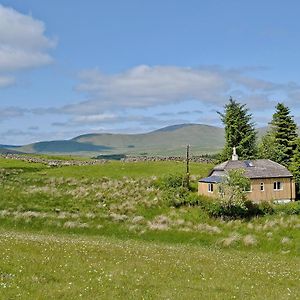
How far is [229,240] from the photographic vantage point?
141ft

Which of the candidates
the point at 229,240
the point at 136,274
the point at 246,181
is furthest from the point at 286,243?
the point at 136,274

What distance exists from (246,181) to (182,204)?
894 cm

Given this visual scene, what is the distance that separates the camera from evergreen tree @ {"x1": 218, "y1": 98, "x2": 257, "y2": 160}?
92250 mm

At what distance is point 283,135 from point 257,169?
1926 cm

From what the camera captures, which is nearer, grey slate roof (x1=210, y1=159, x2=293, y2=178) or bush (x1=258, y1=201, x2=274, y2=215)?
bush (x1=258, y1=201, x2=274, y2=215)

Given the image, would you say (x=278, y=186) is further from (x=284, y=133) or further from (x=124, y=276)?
(x=124, y=276)

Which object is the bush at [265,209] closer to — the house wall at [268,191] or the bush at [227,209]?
the bush at [227,209]

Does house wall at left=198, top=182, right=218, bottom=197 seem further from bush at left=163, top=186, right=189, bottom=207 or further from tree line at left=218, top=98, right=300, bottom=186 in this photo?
tree line at left=218, top=98, right=300, bottom=186

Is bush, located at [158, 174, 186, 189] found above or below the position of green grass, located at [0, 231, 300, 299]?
above

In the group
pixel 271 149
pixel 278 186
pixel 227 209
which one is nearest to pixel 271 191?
pixel 278 186

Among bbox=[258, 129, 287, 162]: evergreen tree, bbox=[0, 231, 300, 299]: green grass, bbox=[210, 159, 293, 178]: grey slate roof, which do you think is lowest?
bbox=[0, 231, 300, 299]: green grass

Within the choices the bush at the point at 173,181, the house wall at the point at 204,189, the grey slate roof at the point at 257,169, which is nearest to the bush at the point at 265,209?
the house wall at the point at 204,189

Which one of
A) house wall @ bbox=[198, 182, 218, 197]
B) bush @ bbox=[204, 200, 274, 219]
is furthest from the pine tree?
bush @ bbox=[204, 200, 274, 219]

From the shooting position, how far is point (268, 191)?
67.4 m
